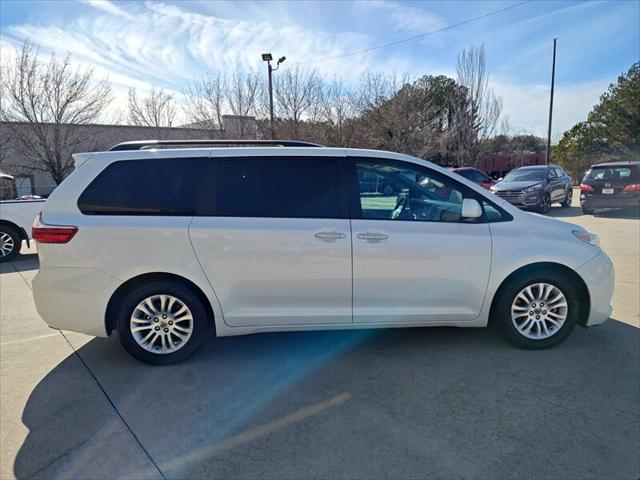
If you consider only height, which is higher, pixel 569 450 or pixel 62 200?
pixel 62 200

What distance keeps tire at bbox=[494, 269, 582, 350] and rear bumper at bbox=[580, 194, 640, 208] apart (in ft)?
35.7

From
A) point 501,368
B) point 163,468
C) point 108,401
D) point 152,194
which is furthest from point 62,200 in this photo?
point 501,368

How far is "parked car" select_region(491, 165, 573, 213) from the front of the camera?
12.7 metres

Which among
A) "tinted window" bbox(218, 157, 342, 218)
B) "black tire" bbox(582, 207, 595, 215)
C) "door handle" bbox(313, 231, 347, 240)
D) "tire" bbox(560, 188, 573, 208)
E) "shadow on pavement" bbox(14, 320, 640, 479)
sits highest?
"tinted window" bbox(218, 157, 342, 218)

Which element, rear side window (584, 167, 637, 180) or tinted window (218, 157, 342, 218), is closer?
tinted window (218, 157, 342, 218)

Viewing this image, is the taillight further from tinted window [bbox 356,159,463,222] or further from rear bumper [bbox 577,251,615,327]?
rear bumper [bbox 577,251,615,327]

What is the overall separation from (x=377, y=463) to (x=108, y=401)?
200cm

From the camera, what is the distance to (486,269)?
132 inches

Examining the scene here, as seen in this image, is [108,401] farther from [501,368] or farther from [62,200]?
[501,368]

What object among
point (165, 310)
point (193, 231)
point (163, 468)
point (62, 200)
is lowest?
point (163, 468)

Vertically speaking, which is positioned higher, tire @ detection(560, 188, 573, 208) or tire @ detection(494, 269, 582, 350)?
tire @ detection(560, 188, 573, 208)

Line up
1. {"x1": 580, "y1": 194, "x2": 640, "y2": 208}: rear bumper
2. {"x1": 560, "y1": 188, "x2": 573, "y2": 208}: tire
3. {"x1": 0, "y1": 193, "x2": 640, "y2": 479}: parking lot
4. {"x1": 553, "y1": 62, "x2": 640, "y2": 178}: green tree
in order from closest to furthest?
{"x1": 0, "y1": 193, "x2": 640, "y2": 479}: parking lot
{"x1": 580, "y1": 194, "x2": 640, "y2": 208}: rear bumper
{"x1": 560, "y1": 188, "x2": 573, "y2": 208}: tire
{"x1": 553, "y1": 62, "x2": 640, "y2": 178}: green tree

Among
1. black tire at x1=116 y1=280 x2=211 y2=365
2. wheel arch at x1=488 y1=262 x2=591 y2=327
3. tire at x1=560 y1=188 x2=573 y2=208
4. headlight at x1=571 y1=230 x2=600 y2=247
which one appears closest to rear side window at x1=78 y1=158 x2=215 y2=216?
black tire at x1=116 y1=280 x2=211 y2=365

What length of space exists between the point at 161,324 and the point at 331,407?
1610mm
